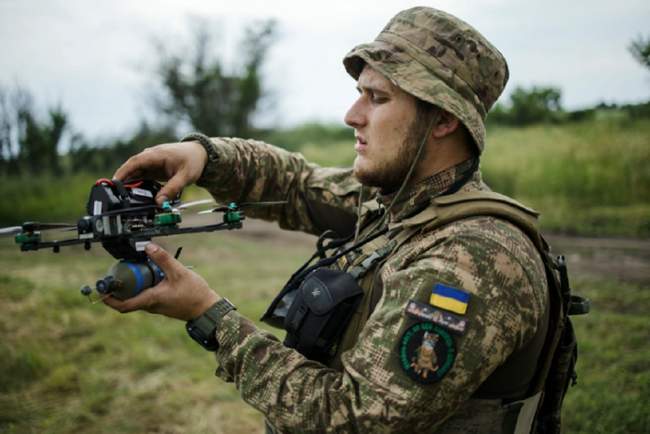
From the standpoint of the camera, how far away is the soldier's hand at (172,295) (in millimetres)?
1953

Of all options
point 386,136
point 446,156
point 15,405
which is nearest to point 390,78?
point 386,136

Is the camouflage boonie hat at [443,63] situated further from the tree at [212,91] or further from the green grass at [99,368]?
the tree at [212,91]

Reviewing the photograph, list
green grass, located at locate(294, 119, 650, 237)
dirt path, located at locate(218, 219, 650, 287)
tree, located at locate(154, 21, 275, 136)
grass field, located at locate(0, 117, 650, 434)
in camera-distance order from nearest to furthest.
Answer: grass field, located at locate(0, 117, 650, 434) < dirt path, located at locate(218, 219, 650, 287) < green grass, located at locate(294, 119, 650, 237) < tree, located at locate(154, 21, 275, 136)

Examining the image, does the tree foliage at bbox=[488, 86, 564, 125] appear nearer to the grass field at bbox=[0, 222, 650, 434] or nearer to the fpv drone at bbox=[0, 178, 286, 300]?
the grass field at bbox=[0, 222, 650, 434]

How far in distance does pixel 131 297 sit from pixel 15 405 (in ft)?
11.2

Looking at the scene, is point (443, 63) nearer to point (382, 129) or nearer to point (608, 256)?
point (382, 129)

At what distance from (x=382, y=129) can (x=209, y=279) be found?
6.75m

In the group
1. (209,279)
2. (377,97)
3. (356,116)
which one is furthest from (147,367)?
(377,97)

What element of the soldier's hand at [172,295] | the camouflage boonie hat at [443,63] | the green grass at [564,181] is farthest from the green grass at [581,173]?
the soldier's hand at [172,295]

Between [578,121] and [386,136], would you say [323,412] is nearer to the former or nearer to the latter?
[386,136]

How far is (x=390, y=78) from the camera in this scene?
7.21 feet

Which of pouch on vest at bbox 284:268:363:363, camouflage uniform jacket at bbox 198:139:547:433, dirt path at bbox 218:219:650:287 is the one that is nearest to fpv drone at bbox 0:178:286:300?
camouflage uniform jacket at bbox 198:139:547:433

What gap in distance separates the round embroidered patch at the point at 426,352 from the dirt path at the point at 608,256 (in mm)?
5388

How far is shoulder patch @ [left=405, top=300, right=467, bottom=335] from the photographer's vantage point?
1733 mm
